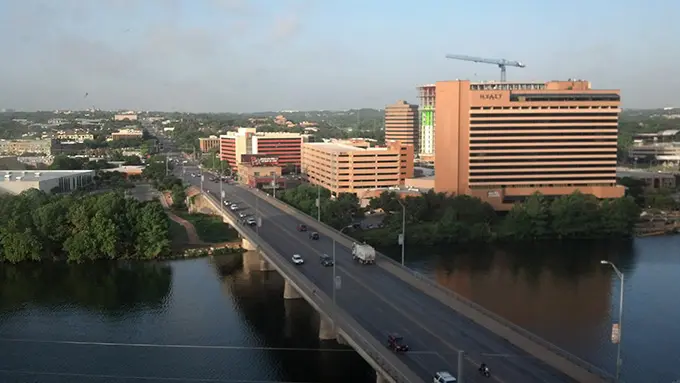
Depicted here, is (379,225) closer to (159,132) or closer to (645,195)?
(645,195)

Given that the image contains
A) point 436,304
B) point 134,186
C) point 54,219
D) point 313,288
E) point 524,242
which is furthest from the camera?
point 134,186

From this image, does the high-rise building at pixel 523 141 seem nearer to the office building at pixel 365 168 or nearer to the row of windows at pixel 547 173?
the row of windows at pixel 547 173

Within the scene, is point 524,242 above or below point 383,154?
below

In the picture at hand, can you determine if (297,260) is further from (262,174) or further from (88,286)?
(262,174)

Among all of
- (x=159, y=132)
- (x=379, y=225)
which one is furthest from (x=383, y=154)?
(x=159, y=132)

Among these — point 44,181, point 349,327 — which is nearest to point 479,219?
point 349,327

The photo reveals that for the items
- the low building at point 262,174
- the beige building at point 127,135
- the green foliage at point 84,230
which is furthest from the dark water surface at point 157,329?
the beige building at point 127,135
